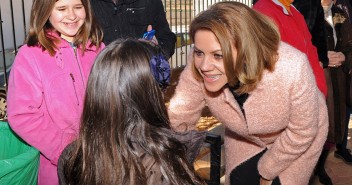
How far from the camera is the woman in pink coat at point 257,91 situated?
1901 mm

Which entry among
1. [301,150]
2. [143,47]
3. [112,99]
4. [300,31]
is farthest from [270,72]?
[300,31]

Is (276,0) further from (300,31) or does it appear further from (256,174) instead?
(256,174)

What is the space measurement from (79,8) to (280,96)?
1245 mm

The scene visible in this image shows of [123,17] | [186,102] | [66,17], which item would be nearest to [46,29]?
[66,17]

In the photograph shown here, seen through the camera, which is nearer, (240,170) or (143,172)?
(143,172)

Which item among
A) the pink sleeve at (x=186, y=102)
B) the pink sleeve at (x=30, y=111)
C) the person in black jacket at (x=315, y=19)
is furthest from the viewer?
the person in black jacket at (x=315, y=19)

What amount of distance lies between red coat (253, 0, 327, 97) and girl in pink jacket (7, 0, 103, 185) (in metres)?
1.08

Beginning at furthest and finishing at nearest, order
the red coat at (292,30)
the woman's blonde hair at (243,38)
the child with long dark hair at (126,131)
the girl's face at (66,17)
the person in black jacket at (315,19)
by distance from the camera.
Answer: the person in black jacket at (315,19)
the red coat at (292,30)
the girl's face at (66,17)
the woman's blonde hair at (243,38)
the child with long dark hair at (126,131)

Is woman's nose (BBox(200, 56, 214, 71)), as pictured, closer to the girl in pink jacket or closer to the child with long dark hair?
the child with long dark hair

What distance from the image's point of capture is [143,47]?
171cm

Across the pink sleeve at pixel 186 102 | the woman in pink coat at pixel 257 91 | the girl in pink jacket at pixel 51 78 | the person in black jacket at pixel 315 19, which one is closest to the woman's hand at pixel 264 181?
the woman in pink coat at pixel 257 91

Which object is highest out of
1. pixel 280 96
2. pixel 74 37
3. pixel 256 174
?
pixel 74 37

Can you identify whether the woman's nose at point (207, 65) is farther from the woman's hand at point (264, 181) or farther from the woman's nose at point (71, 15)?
the woman's nose at point (71, 15)

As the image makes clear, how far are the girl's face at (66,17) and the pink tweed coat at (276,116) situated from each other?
0.70 metres
